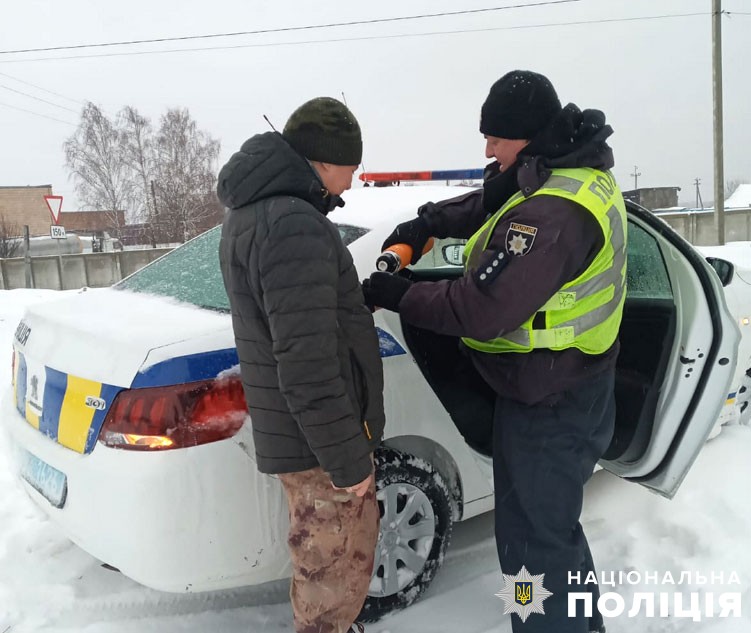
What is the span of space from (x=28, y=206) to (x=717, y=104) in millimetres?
53290

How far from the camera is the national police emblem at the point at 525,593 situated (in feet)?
6.36

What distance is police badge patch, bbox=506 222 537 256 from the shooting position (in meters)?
1.71

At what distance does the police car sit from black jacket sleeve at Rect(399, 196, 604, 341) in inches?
16.3

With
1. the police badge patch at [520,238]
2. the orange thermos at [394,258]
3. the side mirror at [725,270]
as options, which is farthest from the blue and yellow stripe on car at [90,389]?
the side mirror at [725,270]

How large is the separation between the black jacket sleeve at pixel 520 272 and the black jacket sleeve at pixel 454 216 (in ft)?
1.92

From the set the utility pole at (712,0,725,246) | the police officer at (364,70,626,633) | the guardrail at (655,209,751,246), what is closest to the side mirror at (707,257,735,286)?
the police officer at (364,70,626,633)

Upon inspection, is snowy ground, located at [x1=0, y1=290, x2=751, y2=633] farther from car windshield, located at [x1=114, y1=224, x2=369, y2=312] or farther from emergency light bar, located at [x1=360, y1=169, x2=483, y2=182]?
emergency light bar, located at [x1=360, y1=169, x2=483, y2=182]

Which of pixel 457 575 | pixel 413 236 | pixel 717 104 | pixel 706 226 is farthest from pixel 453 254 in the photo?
pixel 706 226

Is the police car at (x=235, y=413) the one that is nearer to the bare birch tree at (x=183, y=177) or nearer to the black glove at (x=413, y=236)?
the black glove at (x=413, y=236)

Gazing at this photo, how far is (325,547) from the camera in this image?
1772 mm

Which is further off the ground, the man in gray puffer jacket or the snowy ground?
the man in gray puffer jacket

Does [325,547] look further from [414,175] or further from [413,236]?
[414,175]

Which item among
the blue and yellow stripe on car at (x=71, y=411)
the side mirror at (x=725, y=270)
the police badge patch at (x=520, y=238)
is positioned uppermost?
the police badge patch at (x=520, y=238)

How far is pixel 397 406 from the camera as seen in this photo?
2180 millimetres
